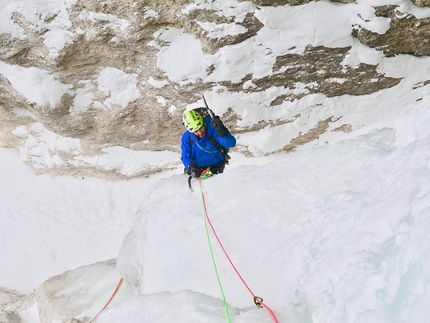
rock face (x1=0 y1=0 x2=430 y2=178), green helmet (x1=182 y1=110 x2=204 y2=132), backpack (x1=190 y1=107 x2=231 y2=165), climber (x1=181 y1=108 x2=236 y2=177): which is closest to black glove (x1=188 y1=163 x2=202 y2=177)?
climber (x1=181 y1=108 x2=236 y2=177)

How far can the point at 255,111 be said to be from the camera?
923 cm

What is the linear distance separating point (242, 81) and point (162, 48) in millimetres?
1883

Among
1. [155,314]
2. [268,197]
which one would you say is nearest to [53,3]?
[268,197]

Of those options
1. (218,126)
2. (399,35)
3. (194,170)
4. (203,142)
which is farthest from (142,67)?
(399,35)

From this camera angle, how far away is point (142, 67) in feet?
30.4

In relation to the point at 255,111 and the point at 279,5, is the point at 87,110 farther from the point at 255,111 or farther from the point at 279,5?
the point at 279,5

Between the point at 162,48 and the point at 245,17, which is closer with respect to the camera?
the point at 245,17

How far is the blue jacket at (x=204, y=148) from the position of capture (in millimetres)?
5988

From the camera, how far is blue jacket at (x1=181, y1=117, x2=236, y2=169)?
599 cm

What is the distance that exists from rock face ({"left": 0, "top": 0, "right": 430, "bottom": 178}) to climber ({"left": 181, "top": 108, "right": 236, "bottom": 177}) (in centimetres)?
283

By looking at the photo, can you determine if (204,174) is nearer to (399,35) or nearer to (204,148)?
(204,148)

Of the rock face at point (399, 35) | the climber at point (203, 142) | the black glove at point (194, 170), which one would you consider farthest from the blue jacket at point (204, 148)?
the rock face at point (399, 35)

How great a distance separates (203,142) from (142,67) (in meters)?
3.93

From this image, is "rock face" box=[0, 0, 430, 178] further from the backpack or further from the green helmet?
the green helmet
